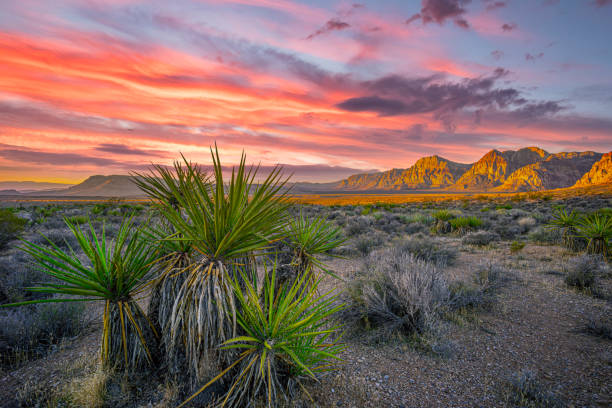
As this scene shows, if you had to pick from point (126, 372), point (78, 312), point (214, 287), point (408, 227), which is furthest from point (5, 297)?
point (408, 227)

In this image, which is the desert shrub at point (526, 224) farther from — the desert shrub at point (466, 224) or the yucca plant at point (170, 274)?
the yucca plant at point (170, 274)

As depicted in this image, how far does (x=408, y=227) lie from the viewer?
49.1 feet

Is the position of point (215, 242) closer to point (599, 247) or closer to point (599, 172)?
point (599, 247)

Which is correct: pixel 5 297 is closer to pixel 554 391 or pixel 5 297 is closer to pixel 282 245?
pixel 282 245

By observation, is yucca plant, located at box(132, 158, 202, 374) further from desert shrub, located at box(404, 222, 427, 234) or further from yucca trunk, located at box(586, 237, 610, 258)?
desert shrub, located at box(404, 222, 427, 234)

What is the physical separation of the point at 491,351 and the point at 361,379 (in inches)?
89.2

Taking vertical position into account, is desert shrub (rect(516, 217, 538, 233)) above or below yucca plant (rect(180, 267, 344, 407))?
below

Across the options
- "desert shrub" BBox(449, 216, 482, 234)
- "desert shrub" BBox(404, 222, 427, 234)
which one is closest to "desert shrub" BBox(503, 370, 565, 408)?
"desert shrub" BBox(449, 216, 482, 234)

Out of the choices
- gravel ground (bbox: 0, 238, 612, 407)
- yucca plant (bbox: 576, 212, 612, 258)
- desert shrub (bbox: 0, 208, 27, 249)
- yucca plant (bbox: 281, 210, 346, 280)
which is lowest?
gravel ground (bbox: 0, 238, 612, 407)

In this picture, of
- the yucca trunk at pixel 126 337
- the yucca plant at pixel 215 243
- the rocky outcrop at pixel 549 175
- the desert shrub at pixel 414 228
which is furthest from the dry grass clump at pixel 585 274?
the rocky outcrop at pixel 549 175

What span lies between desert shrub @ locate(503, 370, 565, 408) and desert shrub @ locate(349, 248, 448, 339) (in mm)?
1204

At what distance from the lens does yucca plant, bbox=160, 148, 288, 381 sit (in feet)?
7.34

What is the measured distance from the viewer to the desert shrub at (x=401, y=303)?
14.6ft

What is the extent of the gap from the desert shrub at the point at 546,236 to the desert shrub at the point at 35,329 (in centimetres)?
→ 1544
